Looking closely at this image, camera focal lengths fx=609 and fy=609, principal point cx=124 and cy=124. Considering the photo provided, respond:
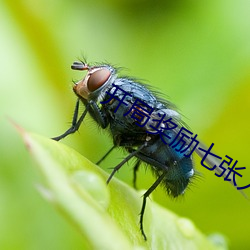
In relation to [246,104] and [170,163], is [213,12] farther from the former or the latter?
[170,163]

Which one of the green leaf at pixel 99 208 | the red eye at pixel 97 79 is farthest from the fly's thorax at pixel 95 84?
the green leaf at pixel 99 208

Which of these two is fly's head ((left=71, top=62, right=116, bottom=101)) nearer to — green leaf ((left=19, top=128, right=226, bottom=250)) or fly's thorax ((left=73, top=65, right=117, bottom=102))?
fly's thorax ((left=73, top=65, right=117, bottom=102))

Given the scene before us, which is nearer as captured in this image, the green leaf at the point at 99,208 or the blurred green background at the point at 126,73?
the green leaf at the point at 99,208

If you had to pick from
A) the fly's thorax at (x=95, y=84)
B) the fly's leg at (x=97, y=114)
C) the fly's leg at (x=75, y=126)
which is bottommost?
the fly's leg at (x=75, y=126)

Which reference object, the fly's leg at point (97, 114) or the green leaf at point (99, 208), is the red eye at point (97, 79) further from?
the green leaf at point (99, 208)

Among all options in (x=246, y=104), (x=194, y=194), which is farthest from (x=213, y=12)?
(x=194, y=194)

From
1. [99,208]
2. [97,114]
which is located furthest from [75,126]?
[99,208]

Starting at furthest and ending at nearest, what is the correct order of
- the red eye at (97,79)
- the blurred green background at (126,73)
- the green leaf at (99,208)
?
the blurred green background at (126,73)
the red eye at (97,79)
the green leaf at (99,208)

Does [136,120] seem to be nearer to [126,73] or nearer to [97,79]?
[97,79]
